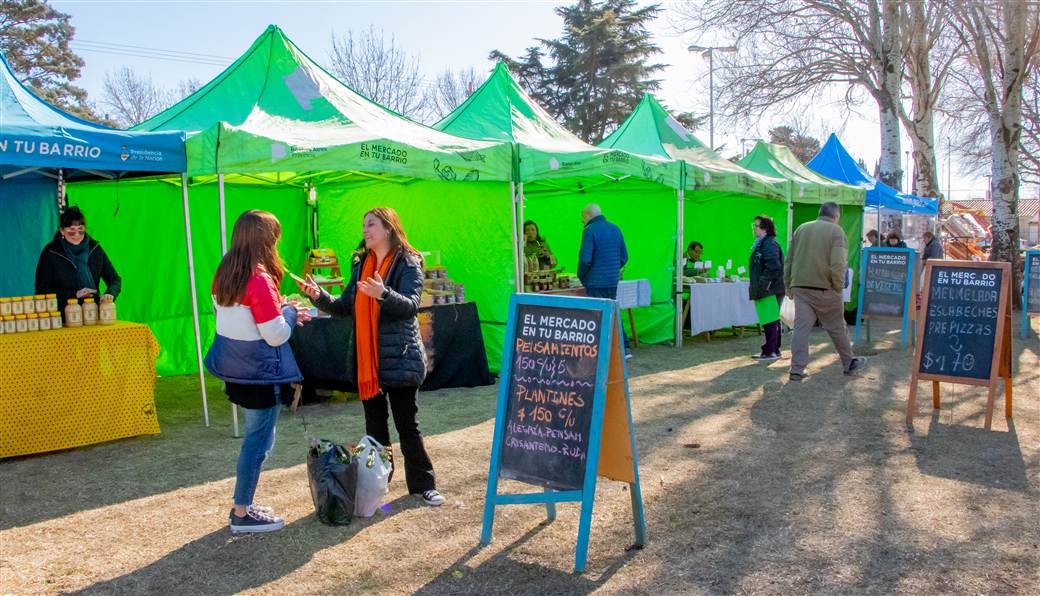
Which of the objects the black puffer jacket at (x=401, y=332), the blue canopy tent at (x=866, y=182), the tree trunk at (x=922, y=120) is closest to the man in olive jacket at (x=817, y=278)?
the black puffer jacket at (x=401, y=332)

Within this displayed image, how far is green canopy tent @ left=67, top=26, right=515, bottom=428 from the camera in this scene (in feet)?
20.7

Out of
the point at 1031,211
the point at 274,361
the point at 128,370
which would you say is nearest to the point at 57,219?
the point at 128,370

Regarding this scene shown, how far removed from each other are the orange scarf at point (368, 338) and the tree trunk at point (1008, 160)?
14.7m

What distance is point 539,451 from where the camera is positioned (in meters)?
3.95

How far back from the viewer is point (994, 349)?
20.5ft

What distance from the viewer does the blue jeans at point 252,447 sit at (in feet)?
13.5

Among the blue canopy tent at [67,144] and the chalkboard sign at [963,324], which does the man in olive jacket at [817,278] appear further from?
the blue canopy tent at [67,144]

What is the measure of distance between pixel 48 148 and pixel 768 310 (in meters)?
7.45

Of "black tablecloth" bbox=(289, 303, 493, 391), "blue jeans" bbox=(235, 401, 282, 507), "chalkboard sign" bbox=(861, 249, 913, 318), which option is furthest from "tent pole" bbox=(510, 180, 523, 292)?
"chalkboard sign" bbox=(861, 249, 913, 318)

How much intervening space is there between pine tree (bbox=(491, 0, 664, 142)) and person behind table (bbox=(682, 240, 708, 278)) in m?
21.8

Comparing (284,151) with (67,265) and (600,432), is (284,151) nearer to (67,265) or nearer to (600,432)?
(67,265)

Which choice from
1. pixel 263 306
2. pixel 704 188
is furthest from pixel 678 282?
pixel 263 306

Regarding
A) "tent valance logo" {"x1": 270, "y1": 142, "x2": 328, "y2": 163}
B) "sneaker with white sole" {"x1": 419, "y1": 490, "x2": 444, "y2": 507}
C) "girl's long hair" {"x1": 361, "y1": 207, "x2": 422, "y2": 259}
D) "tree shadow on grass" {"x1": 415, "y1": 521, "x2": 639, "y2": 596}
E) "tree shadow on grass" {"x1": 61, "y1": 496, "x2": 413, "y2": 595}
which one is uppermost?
"tent valance logo" {"x1": 270, "y1": 142, "x2": 328, "y2": 163}

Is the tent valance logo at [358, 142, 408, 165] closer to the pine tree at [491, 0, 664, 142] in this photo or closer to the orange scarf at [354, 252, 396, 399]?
the orange scarf at [354, 252, 396, 399]
